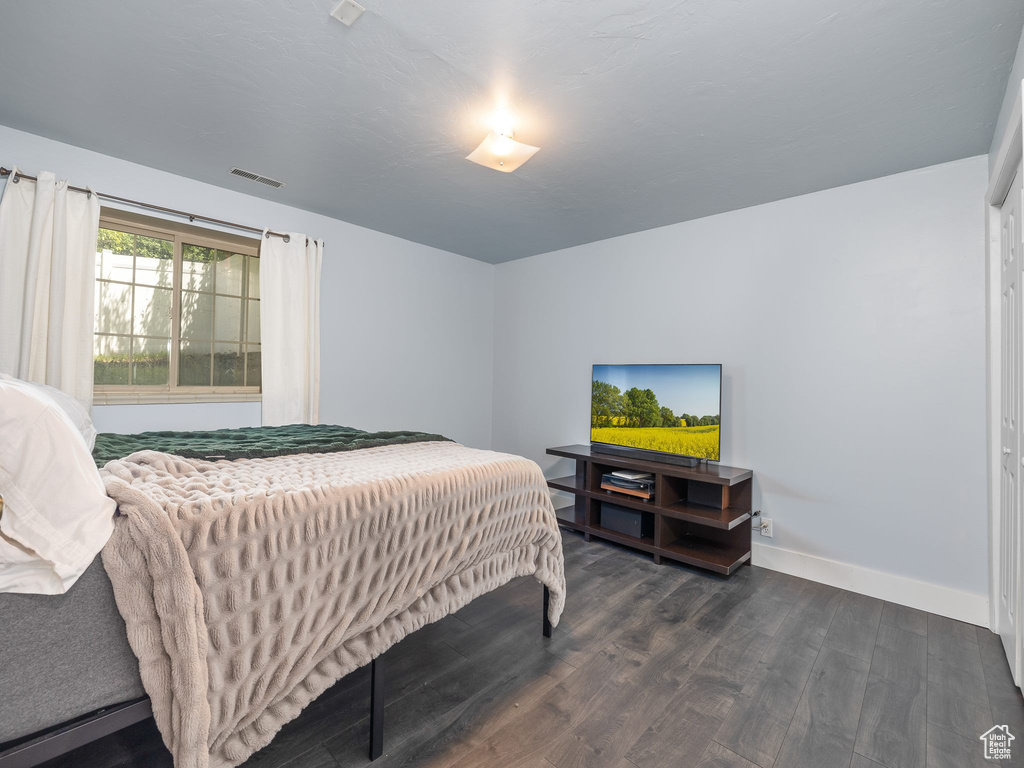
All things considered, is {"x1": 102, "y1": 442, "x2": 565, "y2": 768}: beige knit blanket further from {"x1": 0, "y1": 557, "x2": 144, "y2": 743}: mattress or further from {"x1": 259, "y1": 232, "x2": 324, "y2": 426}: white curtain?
{"x1": 259, "y1": 232, "x2": 324, "y2": 426}: white curtain

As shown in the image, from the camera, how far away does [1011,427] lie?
6.54 ft

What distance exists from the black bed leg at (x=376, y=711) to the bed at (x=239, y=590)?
0.30ft

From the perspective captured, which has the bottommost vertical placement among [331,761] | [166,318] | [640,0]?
[331,761]

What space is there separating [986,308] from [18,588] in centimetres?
377

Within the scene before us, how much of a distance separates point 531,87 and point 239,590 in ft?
6.90

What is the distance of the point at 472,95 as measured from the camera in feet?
6.83

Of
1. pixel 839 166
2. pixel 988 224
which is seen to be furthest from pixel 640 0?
pixel 988 224

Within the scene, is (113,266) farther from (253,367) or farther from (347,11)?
(347,11)

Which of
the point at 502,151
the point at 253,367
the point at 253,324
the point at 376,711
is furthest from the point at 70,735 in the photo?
the point at 253,324

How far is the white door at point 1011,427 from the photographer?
177 centimetres

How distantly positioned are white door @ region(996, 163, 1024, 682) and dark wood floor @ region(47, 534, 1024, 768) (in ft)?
0.74

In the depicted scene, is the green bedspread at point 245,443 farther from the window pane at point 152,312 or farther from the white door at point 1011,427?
the white door at point 1011,427

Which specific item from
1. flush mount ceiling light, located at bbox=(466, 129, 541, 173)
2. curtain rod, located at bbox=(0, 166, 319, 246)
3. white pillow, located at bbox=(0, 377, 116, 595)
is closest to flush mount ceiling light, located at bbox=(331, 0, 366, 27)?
flush mount ceiling light, located at bbox=(466, 129, 541, 173)

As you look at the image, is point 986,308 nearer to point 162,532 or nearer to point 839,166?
point 839,166
